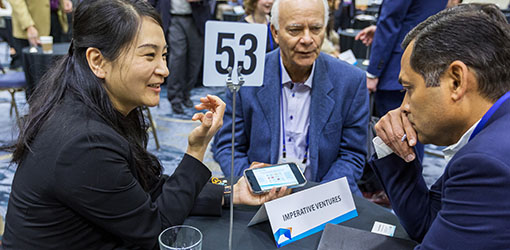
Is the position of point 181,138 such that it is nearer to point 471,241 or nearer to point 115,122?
point 115,122

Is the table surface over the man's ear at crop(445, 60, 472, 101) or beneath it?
beneath

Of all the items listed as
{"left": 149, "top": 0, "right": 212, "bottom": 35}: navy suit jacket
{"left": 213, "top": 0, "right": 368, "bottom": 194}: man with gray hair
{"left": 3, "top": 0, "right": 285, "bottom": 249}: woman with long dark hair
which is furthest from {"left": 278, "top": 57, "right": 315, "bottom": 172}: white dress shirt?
{"left": 149, "top": 0, "right": 212, "bottom": 35}: navy suit jacket

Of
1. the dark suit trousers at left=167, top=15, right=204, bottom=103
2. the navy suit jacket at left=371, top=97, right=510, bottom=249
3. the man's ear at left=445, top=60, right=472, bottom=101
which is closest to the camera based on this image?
the navy suit jacket at left=371, top=97, right=510, bottom=249

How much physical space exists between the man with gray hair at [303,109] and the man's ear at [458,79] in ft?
3.21

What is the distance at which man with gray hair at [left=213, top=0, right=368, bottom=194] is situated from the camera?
212cm

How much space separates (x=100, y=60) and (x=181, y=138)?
10.4 feet

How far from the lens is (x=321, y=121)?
7.06 ft

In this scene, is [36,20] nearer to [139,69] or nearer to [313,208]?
[139,69]

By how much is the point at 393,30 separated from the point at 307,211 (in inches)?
74.2

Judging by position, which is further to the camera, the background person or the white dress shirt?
the background person

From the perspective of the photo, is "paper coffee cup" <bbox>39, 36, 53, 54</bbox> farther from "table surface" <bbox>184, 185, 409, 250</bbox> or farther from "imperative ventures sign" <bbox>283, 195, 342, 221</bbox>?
"imperative ventures sign" <bbox>283, 195, 342, 221</bbox>

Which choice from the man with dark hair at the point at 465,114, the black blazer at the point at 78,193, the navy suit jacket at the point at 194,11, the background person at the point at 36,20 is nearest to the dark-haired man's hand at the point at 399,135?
the man with dark hair at the point at 465,114

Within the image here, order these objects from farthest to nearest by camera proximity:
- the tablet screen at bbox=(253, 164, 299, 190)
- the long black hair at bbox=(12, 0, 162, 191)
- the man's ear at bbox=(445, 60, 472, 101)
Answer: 1. the tablet screen at bbox=(253, 164, 299, 190)
2. the long black hair at bbox=(12, 0, 162, 191)
3. the man's ear at bbox=(445, 60, 472, 101)

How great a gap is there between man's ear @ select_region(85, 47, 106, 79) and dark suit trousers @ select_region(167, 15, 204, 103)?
404cm
